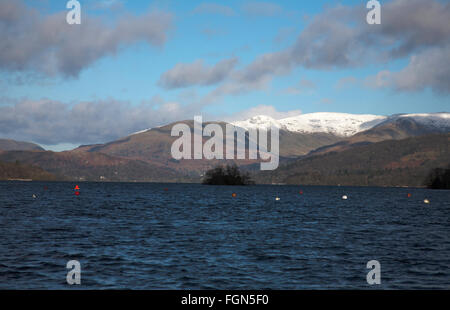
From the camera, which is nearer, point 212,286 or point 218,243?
point 212,286

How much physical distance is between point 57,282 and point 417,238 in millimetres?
45554

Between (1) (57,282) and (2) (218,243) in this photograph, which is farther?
(2) (218,243)
